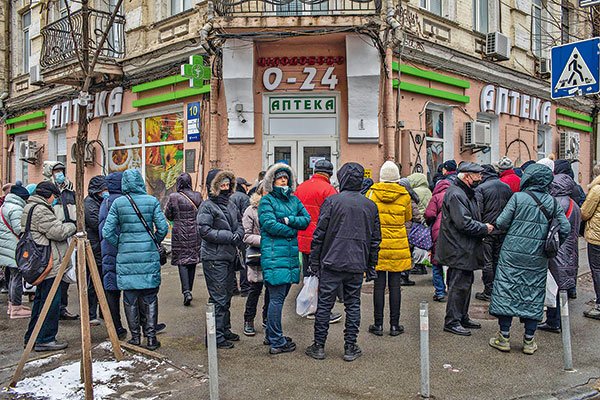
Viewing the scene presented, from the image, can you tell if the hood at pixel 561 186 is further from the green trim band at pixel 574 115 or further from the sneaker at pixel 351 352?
the green trim band at pixel 574 115

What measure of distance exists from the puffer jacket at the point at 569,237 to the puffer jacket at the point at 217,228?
11.9ft

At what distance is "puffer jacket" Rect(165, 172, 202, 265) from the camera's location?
26.0 ft

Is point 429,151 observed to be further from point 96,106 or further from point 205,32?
point 96,106

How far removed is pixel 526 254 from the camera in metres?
5.63

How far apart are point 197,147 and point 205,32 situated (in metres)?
2.59

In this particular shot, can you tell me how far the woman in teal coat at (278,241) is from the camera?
564 centimetres

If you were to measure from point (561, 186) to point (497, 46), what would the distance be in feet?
24.7

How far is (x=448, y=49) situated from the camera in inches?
491

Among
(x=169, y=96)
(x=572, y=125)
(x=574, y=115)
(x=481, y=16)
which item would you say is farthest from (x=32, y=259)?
(x=574, y=115)

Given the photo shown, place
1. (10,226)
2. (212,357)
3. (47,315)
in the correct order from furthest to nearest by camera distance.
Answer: (10,226), (47,315), (212,357)

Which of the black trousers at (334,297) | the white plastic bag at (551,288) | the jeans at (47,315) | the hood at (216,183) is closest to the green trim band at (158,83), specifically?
the hood at (216,183)

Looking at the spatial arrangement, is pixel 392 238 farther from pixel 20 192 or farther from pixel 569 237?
pixel 20 192

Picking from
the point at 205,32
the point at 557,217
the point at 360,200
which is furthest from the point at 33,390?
the point at 205,32

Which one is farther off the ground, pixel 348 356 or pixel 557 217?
pixel 557 217
